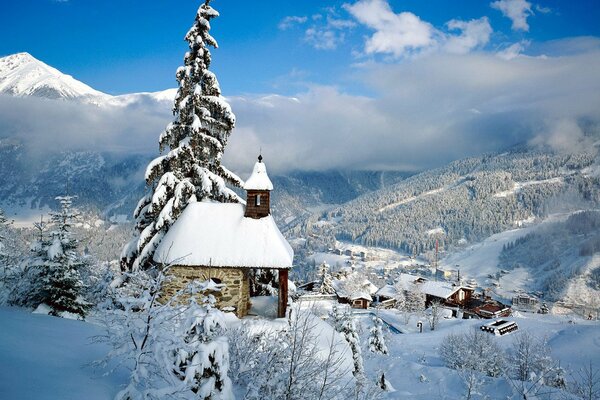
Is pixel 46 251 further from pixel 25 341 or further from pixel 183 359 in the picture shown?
pixel 183 359

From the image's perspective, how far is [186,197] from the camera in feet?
58.0

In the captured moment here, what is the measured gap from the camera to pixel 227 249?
Result: 15852 millimetres

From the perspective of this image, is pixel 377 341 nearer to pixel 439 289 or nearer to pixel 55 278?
pixel 55 278

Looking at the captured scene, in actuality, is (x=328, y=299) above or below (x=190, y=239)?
below

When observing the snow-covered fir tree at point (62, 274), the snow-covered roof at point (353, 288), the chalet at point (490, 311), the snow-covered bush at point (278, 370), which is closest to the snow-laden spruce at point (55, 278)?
the snow-covered fir tree at point (62, 274)

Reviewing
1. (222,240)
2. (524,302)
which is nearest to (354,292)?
(222,240)

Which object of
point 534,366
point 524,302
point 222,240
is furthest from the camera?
point 524,302

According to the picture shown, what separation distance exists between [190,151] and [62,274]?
7723 mm

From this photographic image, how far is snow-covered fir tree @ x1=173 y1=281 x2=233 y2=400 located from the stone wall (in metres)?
9.31

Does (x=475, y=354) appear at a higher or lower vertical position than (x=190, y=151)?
lower

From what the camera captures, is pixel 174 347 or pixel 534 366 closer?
pixel 174 347

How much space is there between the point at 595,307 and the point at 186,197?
13128 cm

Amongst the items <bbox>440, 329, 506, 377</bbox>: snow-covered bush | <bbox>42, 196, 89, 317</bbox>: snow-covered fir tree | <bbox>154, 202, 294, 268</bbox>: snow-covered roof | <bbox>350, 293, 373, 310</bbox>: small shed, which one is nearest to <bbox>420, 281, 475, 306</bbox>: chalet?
<bbox>350, 293, 373, 310</bbox>: small shed

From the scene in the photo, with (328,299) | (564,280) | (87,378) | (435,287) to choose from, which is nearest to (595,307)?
(564,280)
